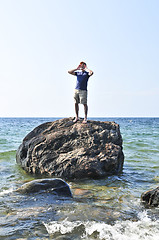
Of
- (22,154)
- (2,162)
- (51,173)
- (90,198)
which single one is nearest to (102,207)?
(90,198)

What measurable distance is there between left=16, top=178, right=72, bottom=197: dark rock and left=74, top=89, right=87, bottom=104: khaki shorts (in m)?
3.76

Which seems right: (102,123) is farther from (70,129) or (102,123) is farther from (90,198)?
(90,198)

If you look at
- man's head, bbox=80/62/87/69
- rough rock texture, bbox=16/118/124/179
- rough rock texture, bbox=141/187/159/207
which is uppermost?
man's head, bbox=80/62/87/69

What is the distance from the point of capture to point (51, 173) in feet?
23.5

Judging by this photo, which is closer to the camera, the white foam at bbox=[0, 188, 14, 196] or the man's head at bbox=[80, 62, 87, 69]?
the white foam at bbox=[0, 188, 14, 196]

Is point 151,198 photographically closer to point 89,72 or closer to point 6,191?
point 6,191

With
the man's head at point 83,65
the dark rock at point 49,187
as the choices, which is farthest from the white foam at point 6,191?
the man's head at point 83,65

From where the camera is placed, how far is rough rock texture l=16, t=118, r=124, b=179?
702cm

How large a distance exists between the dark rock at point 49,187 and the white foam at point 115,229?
54.5 inches

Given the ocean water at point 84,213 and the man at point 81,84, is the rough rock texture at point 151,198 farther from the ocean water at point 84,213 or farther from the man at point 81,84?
the man at point 81,84

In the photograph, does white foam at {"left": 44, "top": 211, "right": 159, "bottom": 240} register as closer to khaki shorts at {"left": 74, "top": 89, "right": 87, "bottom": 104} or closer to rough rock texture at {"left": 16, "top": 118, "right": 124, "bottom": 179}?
rough rock texture at {"left": 16, "top": 118, "right": 124, "bottom": 179}

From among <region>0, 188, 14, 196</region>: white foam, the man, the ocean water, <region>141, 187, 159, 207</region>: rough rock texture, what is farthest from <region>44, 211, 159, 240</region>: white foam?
the man

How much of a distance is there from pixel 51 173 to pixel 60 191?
1.70 m

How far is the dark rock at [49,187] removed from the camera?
5484 millimetres
